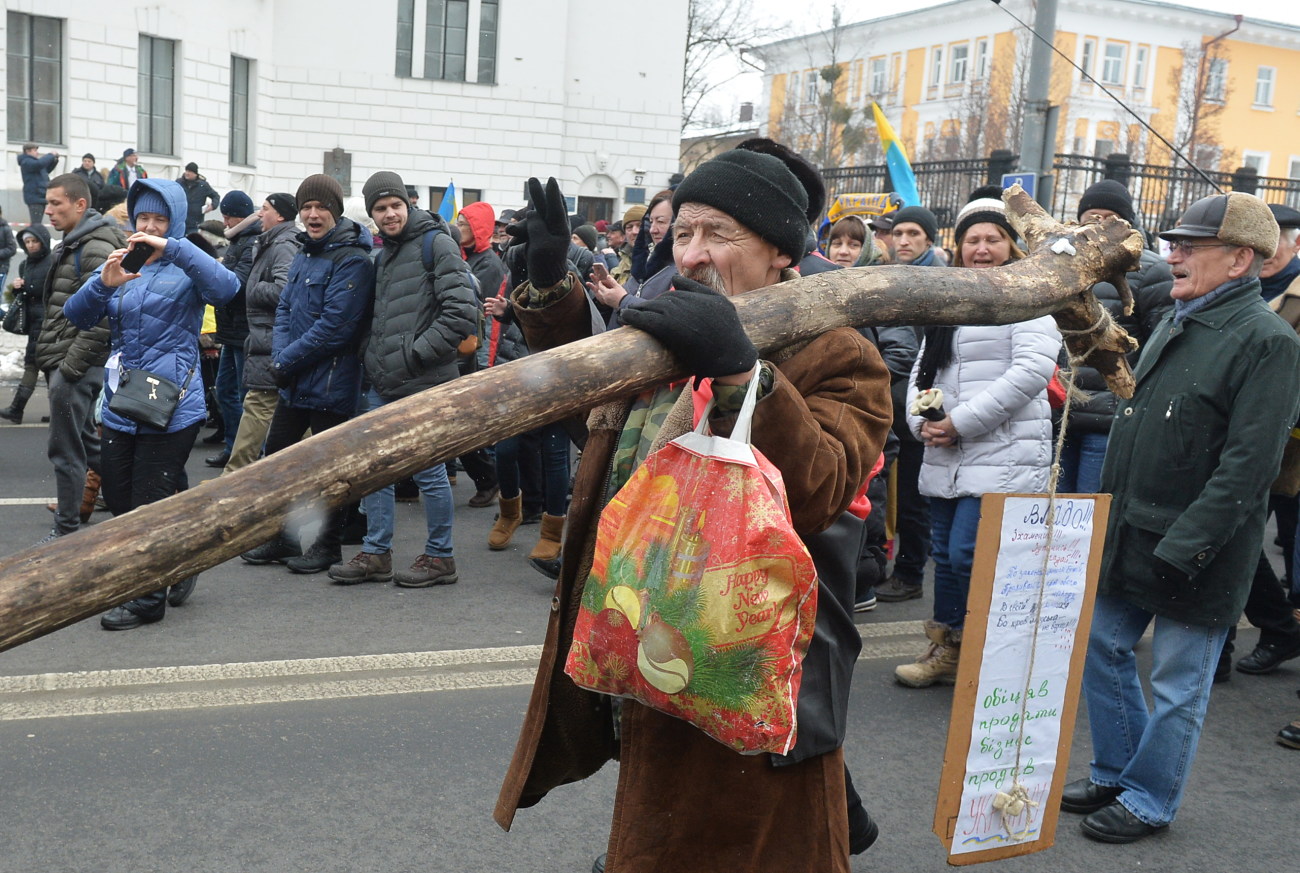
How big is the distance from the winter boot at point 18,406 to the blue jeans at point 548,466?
5470mm

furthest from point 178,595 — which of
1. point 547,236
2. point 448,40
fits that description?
point 448,40

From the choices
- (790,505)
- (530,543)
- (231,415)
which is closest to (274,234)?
(231,415)

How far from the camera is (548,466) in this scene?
722 cm

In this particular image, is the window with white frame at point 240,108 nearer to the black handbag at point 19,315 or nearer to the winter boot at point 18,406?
the winter boot at point 18,406

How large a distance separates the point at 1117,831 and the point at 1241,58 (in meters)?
56.8

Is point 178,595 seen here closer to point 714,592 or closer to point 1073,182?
point 714,592

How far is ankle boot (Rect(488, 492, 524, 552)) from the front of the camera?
24.1 feet

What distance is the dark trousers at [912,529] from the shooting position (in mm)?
6734

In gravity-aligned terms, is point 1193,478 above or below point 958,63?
below

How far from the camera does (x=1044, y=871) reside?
3.66 metres

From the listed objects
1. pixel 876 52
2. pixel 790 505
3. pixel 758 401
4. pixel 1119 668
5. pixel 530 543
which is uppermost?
pixel 876 52

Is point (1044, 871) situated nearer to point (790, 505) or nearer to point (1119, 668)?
point (1119, 668)

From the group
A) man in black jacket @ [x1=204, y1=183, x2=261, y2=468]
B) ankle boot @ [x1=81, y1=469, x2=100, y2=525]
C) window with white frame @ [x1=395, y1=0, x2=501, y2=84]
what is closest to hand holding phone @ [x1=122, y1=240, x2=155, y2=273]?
ankle boot @ [x1=81, y1=469, x2=100, y2=525]

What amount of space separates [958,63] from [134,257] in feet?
172
